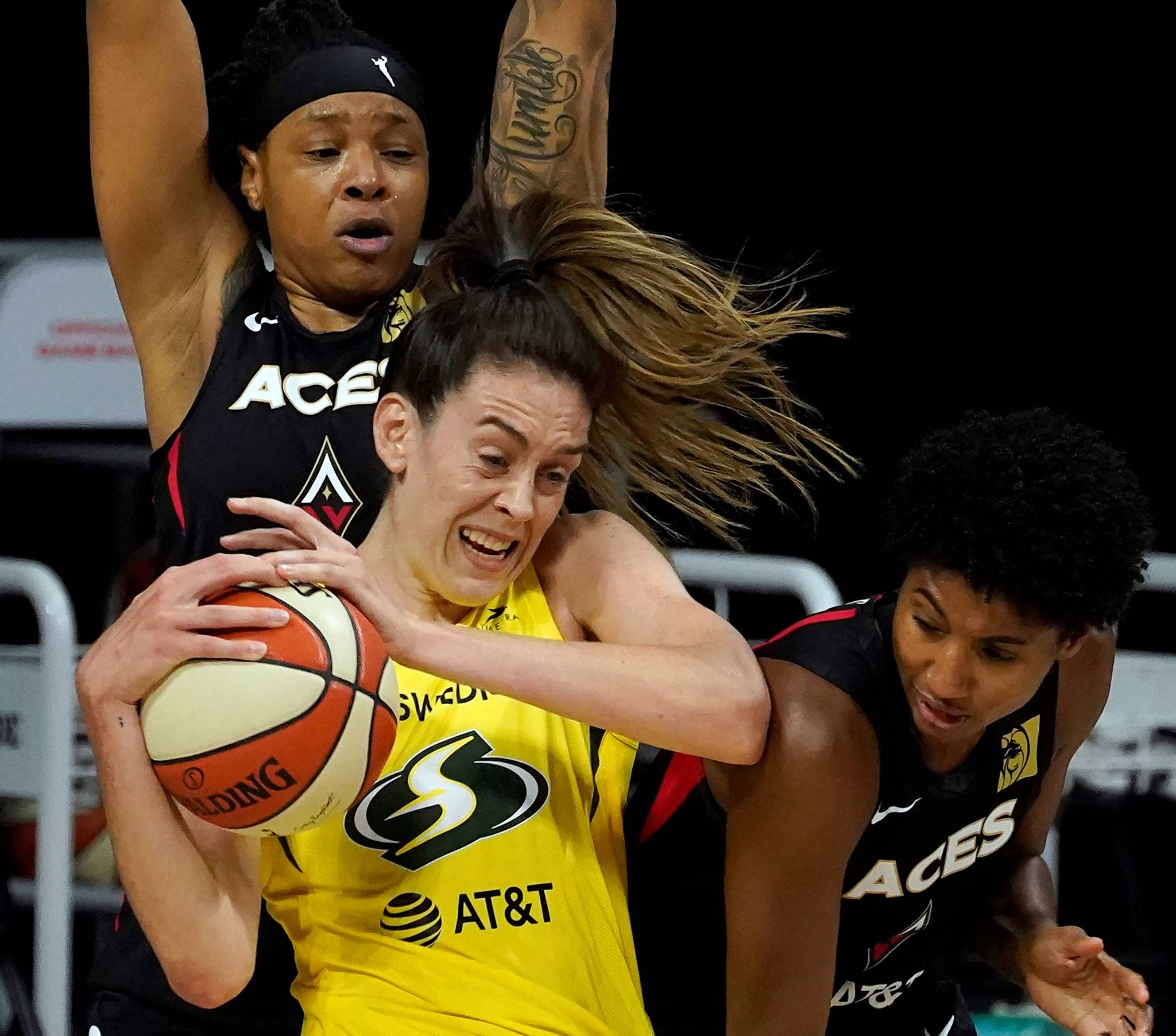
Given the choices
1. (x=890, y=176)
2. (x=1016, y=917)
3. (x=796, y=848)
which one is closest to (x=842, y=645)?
(x=796, y=848)

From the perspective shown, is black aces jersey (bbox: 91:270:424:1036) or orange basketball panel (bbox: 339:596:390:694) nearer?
orange basketball panel (bbox: 339:596:390:694)

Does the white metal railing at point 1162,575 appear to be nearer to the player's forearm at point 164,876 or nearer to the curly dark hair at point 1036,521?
the curly dark hair at point 1036,521

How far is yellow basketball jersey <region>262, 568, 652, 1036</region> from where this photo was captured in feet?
6.31

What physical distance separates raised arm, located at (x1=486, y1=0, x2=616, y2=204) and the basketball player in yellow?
423mm

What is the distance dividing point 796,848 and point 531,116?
48.9 inches

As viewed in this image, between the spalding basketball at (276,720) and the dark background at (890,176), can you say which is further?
the dark background at (890,176)

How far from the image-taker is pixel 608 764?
2100 millimetres

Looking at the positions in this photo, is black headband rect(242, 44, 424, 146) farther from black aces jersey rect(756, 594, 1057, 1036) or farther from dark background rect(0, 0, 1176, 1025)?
Result: dark background rect(0, 0, 1176, 1025)

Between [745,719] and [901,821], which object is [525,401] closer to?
[745,719]

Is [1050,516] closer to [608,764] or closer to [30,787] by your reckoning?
[608,764]

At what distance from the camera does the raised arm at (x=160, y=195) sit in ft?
7.66

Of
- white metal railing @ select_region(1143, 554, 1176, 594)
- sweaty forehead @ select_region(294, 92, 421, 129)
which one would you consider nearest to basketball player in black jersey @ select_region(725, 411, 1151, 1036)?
sweaty forehead @ select_region(294, 92, 421, 129)

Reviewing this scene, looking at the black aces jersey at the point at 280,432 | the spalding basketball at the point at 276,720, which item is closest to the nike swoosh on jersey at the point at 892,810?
the spalding basketball at the point at 276,720

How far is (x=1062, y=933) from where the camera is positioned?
2.23m
